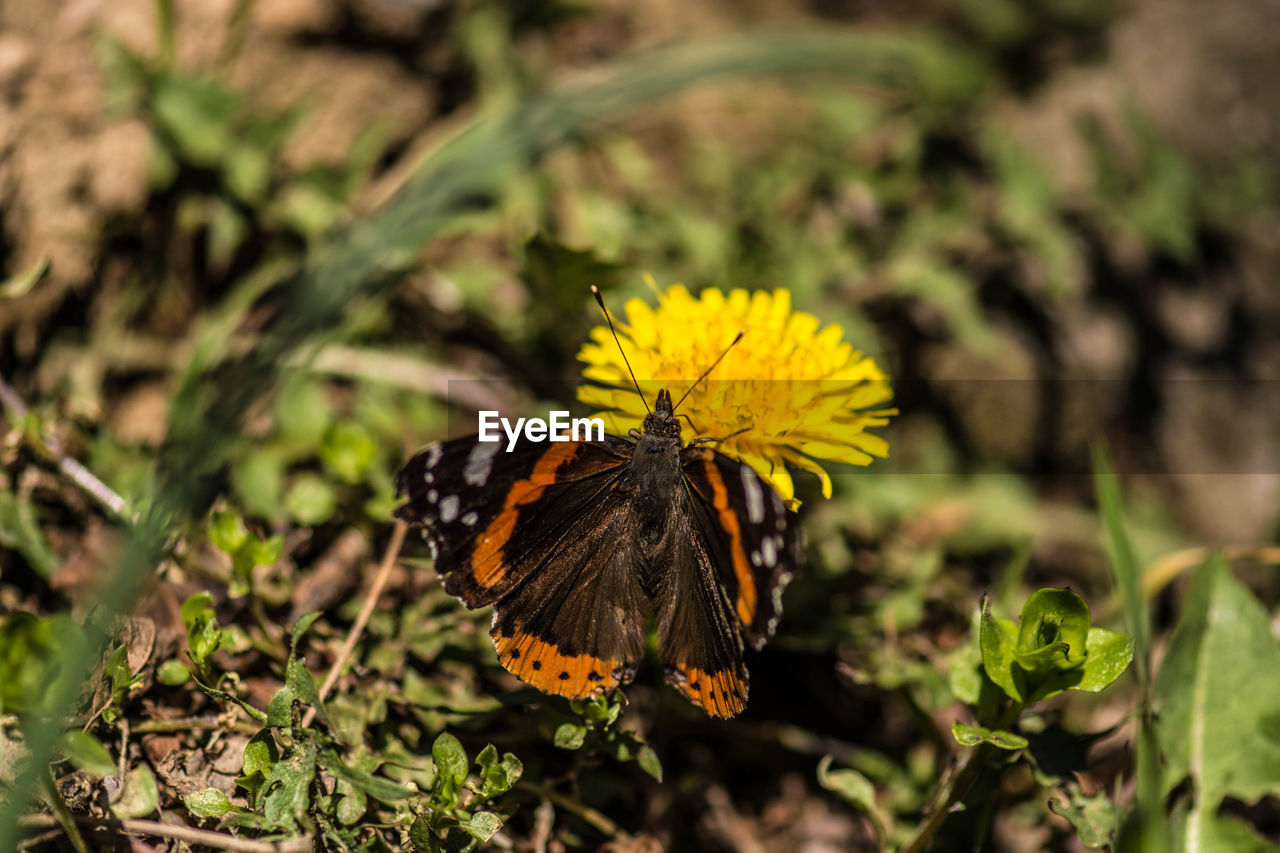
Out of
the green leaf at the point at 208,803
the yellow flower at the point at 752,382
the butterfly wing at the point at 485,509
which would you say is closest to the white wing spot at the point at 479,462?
the butterfly wing at the point at 485,509

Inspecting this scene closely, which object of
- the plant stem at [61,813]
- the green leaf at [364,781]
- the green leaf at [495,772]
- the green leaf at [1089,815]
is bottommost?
the plant stem at [61,813]

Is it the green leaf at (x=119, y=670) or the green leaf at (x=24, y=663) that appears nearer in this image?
the green leaf at (x=24, y=663)

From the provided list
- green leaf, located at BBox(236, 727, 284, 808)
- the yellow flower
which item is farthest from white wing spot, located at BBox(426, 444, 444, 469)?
green leaf, located at BBox(236, 727, 284, 808)

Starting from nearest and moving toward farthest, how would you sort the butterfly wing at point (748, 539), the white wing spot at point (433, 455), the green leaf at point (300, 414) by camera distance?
the butterfly wing at point (748, 539), the white wing spot at point (433, 455), the green leaf at point (300, 414)

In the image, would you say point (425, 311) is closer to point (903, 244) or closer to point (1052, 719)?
point (903, 244)

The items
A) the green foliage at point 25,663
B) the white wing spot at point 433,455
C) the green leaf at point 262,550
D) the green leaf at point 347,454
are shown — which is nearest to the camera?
the green foliage at point 25,663

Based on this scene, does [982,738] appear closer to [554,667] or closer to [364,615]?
[554,667]

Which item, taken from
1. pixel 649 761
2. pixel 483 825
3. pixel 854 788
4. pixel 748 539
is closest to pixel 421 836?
pixel 483 825

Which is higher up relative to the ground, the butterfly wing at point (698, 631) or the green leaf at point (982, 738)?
the butterfly wing at point (698, 631)

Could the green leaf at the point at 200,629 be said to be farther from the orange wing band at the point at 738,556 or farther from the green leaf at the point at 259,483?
the orange wing band at the point at 738,556
